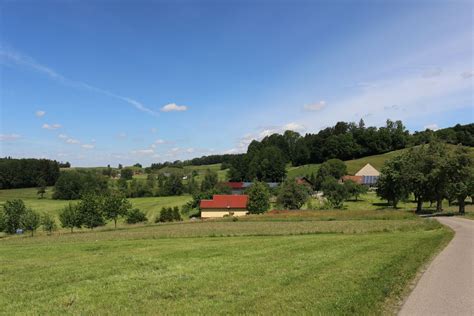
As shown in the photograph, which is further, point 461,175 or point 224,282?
point 461,175

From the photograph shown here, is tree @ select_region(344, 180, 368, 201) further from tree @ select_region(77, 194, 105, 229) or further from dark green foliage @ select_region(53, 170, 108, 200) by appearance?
dark green foliage @ select_region(53, 170, 108, 200)

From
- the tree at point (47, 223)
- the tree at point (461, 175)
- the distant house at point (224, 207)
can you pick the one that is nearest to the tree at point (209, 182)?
the distant house at point (224, 207)

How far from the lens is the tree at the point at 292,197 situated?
80250 mm

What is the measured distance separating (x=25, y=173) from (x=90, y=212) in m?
108

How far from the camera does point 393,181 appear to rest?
228 feet

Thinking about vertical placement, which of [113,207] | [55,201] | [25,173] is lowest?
[55,201]

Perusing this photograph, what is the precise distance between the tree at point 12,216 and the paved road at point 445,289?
2482 inches

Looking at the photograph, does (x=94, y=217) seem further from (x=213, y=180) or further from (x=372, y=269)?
(x=213, y=180)

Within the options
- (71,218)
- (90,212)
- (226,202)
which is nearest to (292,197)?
(226,202)

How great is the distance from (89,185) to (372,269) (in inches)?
5499

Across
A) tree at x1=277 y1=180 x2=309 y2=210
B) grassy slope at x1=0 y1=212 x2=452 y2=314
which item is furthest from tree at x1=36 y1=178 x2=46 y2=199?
grassy slope at x1=0 y1=212 x2=452 y2=314

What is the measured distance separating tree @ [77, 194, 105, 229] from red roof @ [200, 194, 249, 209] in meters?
30.9

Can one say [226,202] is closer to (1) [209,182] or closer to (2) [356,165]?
(1) [209,182]

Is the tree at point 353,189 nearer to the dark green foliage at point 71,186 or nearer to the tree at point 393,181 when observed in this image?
the tree at point 393,181
